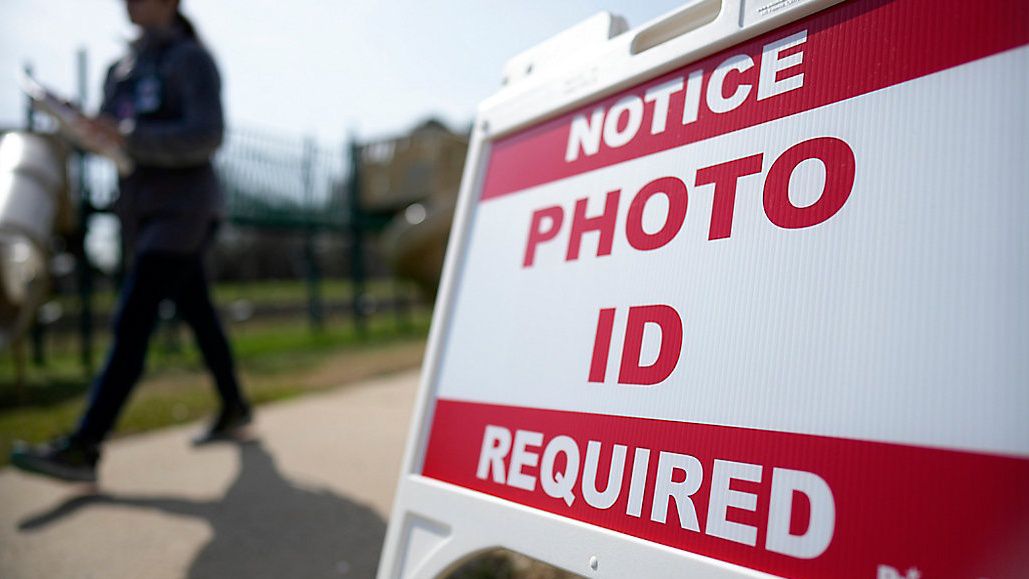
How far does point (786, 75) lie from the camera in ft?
2.92

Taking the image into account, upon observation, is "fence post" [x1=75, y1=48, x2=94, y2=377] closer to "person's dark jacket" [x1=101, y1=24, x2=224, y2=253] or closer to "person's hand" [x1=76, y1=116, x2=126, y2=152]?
"person's dark jacket" [x1=101, y1=24, x2=224, y2=253]

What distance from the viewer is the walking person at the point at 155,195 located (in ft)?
6.89

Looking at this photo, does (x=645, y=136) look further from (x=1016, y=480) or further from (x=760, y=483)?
(x=1016, y=480)

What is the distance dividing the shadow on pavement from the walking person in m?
0.30

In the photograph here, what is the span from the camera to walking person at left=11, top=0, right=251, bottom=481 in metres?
2.10

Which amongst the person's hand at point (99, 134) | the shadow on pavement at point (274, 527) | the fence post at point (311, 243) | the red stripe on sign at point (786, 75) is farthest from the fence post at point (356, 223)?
the red stripe on sign at point (786, 75)

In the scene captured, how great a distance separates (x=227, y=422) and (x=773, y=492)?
7.67 ft

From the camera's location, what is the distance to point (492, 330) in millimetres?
1150

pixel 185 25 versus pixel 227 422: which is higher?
pixel 185 25

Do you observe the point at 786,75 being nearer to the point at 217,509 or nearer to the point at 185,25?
the point at 217,509

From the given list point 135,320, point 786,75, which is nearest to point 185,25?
point 135,320

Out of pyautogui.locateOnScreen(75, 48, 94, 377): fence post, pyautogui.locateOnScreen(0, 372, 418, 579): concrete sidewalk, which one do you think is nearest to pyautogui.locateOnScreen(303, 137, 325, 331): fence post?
pyautogui.locateOnScreen(75, 48, 94, 377): fence post

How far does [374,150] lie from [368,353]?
4.02 metres

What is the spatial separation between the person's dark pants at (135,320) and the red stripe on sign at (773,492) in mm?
1570
